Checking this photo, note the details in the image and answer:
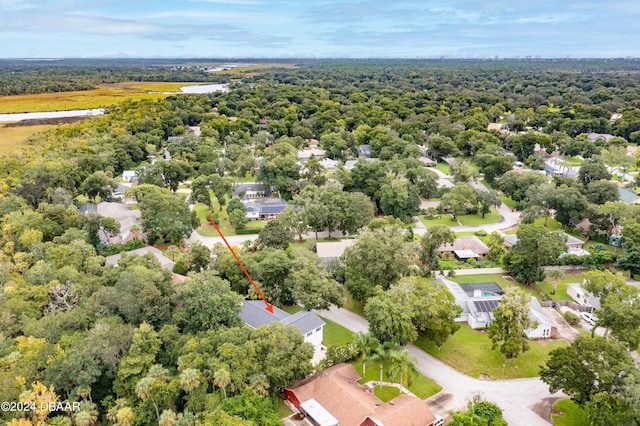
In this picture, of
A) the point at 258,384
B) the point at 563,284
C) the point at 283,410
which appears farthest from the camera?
the point at 563,284

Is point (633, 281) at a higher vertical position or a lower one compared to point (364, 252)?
lower

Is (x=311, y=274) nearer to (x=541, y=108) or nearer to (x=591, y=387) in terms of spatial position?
(x=591, y=387)

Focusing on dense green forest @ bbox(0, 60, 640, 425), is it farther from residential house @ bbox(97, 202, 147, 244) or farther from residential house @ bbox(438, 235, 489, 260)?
residential house @ bbox(438, 235, 489, 260)

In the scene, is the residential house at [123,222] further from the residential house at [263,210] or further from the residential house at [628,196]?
the residential house at [628,196]

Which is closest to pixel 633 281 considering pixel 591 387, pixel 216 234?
pixel 591 387

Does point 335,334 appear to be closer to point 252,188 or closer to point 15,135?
point 252,188

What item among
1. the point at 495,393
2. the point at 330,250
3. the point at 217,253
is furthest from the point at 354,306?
the point at 217,253

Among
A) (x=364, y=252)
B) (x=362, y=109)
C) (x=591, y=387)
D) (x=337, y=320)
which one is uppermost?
(x=362, y=109)
